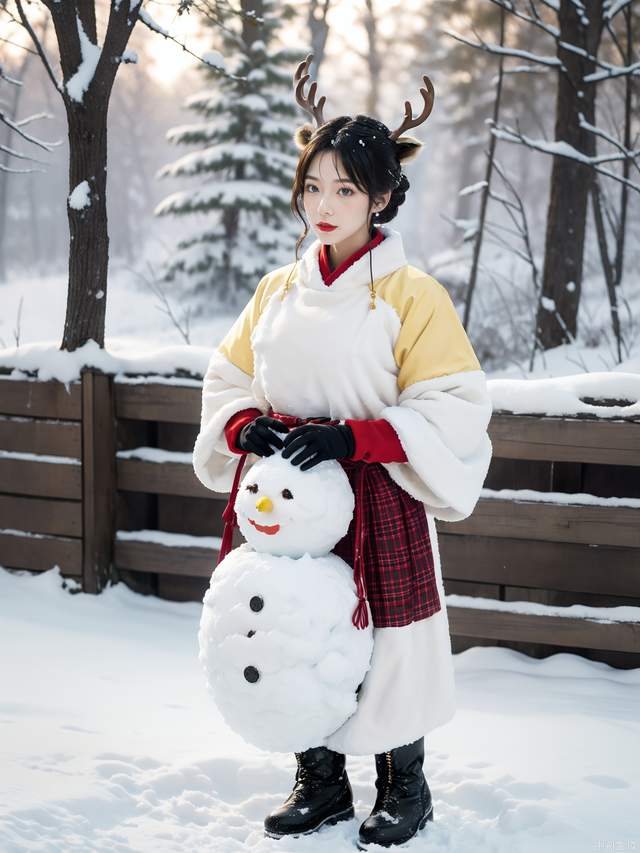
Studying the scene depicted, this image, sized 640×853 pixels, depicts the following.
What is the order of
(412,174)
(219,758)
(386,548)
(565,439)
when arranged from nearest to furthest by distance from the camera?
(386,548), (219,758), (565,439), (412,174)

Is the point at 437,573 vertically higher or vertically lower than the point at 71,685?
higher

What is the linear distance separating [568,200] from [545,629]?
415cm

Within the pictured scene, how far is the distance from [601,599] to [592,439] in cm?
68

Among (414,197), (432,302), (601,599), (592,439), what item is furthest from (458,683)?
(414,197)

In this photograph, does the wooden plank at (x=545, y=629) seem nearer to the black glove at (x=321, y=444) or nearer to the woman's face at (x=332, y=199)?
the black glove at (x=321, y=444)

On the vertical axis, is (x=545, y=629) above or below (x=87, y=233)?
below

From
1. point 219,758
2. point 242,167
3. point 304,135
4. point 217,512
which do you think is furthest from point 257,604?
point 242,167

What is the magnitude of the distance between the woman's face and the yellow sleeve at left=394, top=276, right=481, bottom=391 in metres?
0.26

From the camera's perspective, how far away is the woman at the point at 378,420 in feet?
8.83

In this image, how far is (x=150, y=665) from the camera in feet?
13.8

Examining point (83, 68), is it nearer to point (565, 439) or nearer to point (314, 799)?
point (565, 439)

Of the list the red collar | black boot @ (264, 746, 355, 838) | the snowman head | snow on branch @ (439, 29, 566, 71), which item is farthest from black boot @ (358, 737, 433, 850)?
snow on branch @ (439, 29, 566, 71)

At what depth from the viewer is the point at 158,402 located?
4793 mm

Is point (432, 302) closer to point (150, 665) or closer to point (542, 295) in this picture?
point (150, 665)
